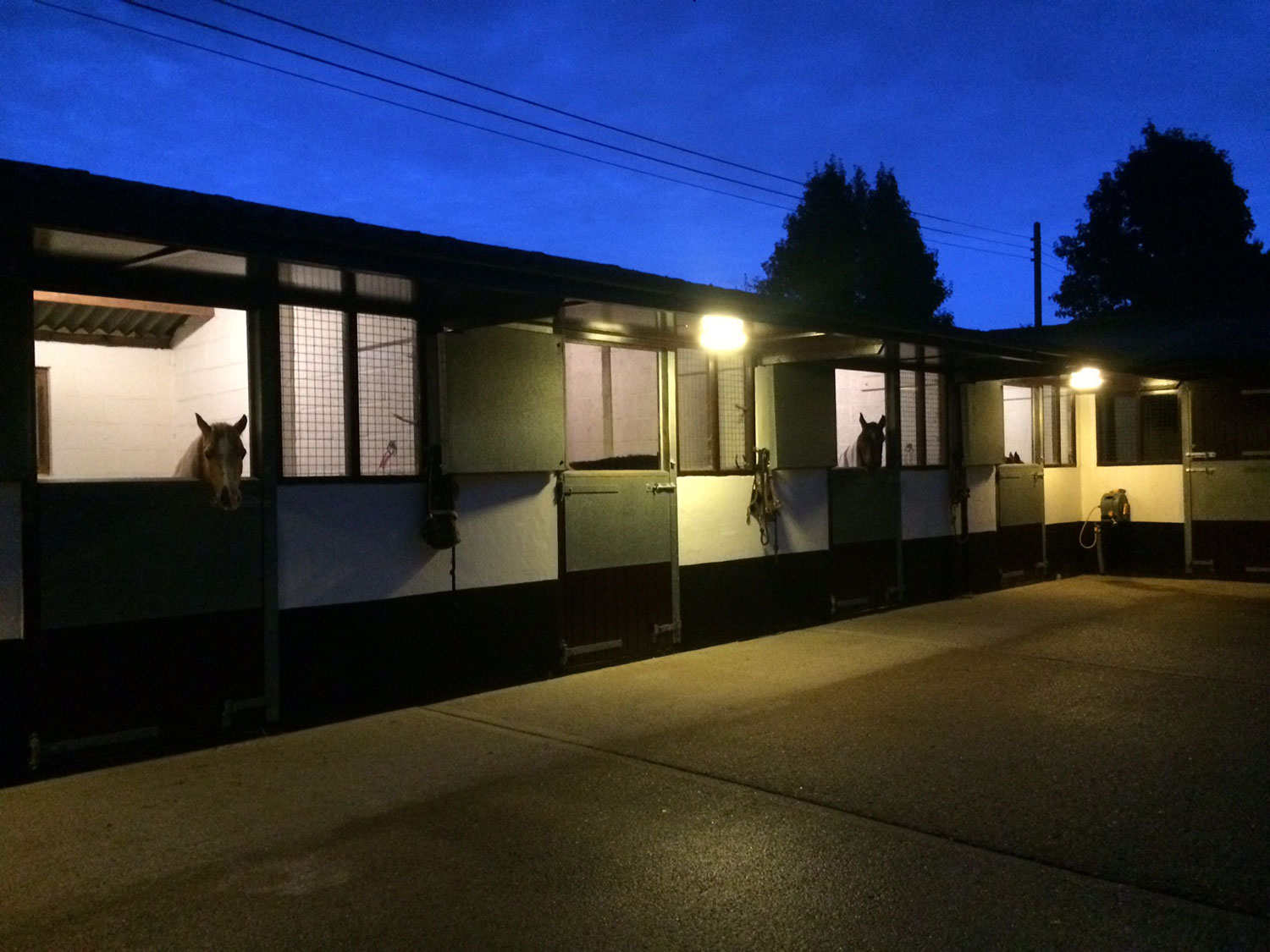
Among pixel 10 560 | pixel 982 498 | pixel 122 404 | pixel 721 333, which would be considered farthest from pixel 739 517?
pixel 10 560

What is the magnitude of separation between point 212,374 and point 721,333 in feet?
11.7

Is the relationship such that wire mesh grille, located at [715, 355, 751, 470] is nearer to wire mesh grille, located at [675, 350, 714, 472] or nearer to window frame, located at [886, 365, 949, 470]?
wire mesh grille, located at [675, 350, 714, 472]

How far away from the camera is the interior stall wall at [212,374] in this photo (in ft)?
19.9

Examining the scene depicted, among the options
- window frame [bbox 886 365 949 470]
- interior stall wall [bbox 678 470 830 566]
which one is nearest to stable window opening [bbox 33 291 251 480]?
interior stall wall [bbox 678 470 830 566]

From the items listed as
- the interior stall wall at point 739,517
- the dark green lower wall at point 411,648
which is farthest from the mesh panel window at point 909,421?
the dark green lower wall at point 411,648

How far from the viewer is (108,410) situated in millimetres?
6980

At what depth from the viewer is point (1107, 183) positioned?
30234mm

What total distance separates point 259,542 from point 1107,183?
100 feet

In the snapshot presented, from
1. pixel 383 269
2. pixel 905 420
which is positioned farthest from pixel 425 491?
pixel 905 420

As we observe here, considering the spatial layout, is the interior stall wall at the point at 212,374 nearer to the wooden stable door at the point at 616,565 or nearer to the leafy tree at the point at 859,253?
the wooden stable door at the point at 616,565

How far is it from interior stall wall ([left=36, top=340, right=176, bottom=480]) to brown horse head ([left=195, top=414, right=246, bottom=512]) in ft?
5.91

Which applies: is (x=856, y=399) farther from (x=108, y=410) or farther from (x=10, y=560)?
(x=10, y=560)

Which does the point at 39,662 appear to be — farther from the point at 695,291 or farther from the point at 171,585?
the point at 695,291

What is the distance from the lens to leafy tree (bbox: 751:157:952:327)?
31797mm
